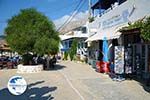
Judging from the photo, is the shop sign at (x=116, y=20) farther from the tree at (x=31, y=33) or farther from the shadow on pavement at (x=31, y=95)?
the shadow on pavement at (x=31, y=95)

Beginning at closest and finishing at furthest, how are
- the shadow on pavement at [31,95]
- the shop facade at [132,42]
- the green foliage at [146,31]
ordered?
the green foliage at [146,31], the shadow on pavement at [31,95], the shop facade at [132,42]

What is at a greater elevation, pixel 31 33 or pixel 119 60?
pixel 31 33

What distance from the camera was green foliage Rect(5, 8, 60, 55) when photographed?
2334cm

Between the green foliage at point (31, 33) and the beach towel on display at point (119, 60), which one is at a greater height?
the green foliage at point (31, 33)

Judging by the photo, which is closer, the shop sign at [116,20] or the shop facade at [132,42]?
the shop facade at [132,42]

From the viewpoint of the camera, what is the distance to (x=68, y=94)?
12.7 metres

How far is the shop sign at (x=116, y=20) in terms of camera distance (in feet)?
63.0

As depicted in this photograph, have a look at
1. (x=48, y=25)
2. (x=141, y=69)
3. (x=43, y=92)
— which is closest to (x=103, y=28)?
(x=48, y=25)

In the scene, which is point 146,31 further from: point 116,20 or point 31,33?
point 31,33

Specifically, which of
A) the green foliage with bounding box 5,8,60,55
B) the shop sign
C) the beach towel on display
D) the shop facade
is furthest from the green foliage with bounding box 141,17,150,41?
the green foliage with bounding box 5,8,60,55

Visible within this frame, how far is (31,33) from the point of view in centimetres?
2361

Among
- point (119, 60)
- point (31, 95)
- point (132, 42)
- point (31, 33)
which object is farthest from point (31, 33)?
point (31, 95)

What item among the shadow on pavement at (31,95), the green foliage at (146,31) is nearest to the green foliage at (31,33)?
the shadow on pavement at (31,95)

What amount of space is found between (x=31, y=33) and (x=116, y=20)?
6.76m
